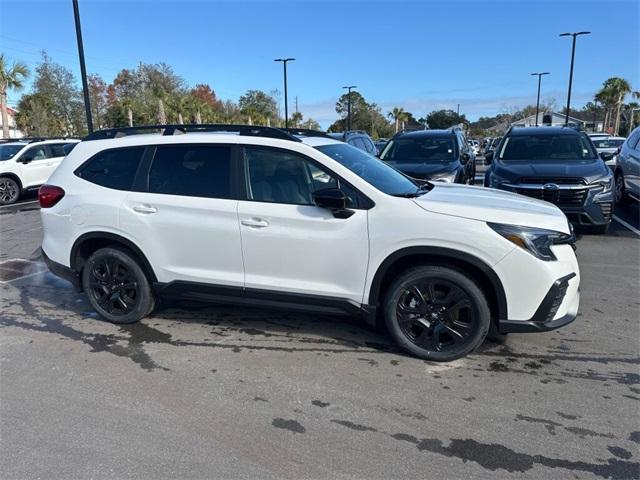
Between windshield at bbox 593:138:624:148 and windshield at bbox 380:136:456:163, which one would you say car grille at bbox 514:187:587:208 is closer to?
windshield at bbox 380:136:456:163

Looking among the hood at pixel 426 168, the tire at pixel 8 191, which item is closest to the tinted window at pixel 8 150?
the tire at pixel 8 191

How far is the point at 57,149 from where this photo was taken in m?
14.7

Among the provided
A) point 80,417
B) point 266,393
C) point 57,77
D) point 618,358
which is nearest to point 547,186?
point 618,358

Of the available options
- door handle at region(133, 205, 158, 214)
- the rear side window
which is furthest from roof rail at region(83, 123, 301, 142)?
door handle at region(133, 205, 158, 214)

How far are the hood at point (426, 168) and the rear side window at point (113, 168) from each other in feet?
16.8

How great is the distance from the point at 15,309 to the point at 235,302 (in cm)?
266

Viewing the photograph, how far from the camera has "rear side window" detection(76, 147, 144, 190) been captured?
177 inches

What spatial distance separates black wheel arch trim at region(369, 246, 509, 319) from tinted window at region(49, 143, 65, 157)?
13.9 metres

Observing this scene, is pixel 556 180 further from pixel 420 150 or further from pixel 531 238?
pixel 531 238

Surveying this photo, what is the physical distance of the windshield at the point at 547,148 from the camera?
8312mm

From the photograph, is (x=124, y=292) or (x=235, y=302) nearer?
(x=235, y=302)

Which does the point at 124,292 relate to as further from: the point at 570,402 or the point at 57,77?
the point at 57,77

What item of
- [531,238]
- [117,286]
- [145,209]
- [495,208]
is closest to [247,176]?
[145,209]

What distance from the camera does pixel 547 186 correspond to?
716cm
